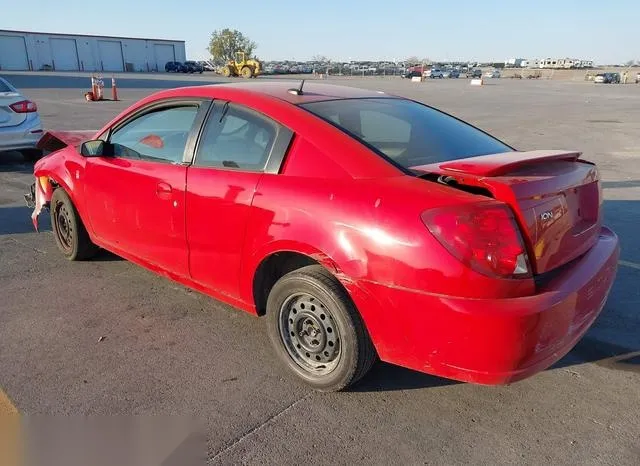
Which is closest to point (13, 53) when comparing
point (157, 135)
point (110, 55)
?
point (110, 55)

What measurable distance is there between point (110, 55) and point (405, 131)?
8861 cm

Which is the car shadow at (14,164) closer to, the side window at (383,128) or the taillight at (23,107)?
the taillight at (23,107)

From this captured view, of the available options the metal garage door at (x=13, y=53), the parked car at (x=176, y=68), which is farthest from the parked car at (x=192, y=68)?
the metal garage door at (x=13, y=53)

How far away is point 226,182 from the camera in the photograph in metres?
3.19

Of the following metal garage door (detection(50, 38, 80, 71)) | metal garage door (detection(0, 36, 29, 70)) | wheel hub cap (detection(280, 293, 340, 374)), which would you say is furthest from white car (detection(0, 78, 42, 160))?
metal garage door (detection(50, 38, 80, 71))

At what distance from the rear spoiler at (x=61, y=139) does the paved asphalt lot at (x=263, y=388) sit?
4.47 feet

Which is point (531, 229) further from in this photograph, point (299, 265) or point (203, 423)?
point (203, 423)

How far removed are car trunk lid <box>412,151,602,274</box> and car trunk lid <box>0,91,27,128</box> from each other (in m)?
8.30

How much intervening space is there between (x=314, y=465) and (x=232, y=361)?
1.04m

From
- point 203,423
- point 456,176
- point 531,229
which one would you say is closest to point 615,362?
point 531,229

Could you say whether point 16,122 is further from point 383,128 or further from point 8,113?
point 383,128

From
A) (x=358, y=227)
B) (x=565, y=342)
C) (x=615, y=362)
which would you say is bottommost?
(x=615, y=362)

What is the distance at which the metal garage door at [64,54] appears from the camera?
248ft

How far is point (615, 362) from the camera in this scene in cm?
327
